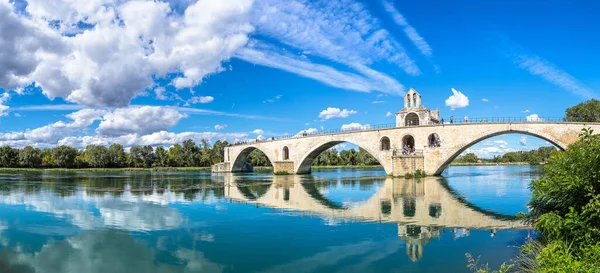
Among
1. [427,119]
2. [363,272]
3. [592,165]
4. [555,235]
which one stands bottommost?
[363,272]

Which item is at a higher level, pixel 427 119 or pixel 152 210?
pixel 427 119

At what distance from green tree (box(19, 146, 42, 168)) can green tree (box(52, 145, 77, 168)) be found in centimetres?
387

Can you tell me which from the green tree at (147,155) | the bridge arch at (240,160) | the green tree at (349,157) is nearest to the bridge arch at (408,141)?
the bridge arch at (240,160)

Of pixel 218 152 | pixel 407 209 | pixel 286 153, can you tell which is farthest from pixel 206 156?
pixel 407 209

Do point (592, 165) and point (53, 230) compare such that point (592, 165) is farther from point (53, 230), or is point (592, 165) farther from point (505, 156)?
point (505, 156)

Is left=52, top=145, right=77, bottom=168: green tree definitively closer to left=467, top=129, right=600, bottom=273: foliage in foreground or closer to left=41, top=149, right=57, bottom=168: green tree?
left=41, top=149, right=57, bottom=168: green tree

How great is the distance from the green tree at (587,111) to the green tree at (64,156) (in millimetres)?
106115

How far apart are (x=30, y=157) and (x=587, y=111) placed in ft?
381

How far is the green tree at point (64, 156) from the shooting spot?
99.9m

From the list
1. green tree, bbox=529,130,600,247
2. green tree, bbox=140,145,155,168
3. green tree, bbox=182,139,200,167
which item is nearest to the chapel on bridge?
green tree, bbox=529,130,600,247

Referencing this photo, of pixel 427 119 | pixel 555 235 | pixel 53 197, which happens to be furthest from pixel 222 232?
pixel 427 119

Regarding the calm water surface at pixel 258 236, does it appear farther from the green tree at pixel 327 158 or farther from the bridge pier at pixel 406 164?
the green tree at pixel 327 158

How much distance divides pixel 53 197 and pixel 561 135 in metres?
41.7

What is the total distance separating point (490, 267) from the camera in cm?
995
